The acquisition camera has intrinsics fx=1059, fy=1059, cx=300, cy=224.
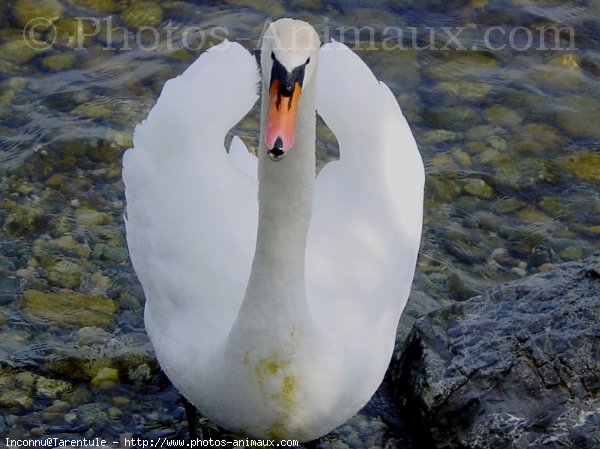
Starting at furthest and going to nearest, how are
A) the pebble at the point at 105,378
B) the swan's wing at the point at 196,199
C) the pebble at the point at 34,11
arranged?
1. the pebble at the point at 34,11
2. the pebble at the point at 105,378
3. the swan's wing at the point at 196,199

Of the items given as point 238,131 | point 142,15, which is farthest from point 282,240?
point 142,15

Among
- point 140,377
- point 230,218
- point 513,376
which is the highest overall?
point 230,218

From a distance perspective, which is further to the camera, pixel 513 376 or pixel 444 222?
pixel 444 222

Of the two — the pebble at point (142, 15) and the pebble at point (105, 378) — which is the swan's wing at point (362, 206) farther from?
the pebble at point (142, 15)

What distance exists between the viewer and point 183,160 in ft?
16.5

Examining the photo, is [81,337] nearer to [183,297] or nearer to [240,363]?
[183,297]

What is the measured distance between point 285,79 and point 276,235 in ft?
2.49

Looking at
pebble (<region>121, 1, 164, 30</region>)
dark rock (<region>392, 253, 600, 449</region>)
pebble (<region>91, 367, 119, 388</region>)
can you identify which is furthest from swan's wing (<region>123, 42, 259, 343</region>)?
pebble (<region>121, 1, 164, 30</region>)

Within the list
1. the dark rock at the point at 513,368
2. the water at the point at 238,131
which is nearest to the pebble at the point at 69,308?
the water at the point at 238,131

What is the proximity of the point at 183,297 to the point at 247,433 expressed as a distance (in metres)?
0.64

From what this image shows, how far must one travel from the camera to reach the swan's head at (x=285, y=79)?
3.39 meters

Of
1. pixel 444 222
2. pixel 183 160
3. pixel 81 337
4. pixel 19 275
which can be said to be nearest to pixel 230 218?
pixel 183 160

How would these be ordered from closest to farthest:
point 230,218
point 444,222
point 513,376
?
point 513,376 → point 230,218 → point 444,222

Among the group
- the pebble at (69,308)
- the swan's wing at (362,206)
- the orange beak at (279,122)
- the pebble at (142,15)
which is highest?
the orange beak at (279,122)
